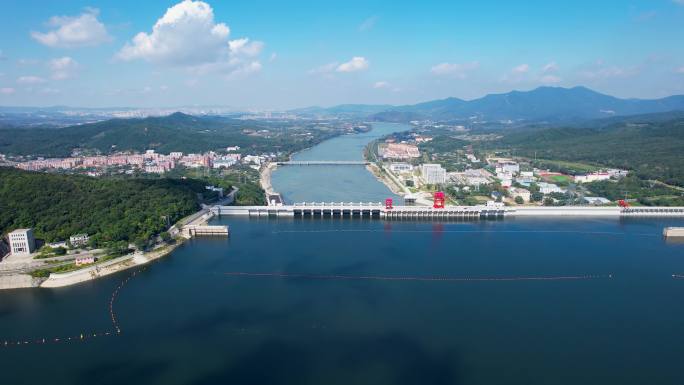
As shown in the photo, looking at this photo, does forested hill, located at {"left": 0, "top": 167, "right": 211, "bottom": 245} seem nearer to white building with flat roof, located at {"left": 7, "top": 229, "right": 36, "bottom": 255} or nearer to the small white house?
the small white house

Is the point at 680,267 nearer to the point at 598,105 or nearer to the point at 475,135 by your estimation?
the point at 475,135

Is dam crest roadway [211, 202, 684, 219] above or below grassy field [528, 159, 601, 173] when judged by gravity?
below

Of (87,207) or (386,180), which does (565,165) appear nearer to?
(386,180)

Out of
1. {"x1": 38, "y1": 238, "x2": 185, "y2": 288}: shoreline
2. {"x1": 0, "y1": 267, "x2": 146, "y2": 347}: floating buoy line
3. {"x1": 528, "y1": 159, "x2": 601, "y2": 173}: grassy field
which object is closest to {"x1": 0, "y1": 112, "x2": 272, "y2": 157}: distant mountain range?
{"x1": 528, "y1": 159, "x2": 601, "y2": 173}: grassy field

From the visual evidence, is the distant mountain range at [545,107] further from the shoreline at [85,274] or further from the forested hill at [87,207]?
the shoreline at [85,274]

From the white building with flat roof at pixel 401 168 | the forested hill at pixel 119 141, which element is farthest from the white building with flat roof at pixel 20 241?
the forested hill at pixel 119 141

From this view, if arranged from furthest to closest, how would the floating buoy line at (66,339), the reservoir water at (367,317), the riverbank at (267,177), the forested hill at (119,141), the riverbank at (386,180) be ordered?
the forested hill at (119,141) → the riverbank at (267,177) → the riverbank at (386,180) → the floating buoy line at (66,339) → the reservoir water at (367,317)

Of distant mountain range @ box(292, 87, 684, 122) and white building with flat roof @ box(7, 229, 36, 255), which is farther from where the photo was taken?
distant mountain range @ box(292, 87, 684, 122)
